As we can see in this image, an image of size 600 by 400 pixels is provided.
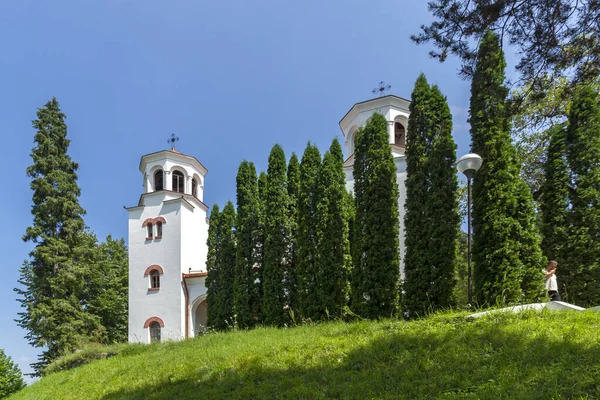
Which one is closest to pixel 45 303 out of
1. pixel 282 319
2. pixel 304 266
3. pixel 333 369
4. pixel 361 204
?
pixel 282 319

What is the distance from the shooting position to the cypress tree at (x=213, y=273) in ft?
49.9

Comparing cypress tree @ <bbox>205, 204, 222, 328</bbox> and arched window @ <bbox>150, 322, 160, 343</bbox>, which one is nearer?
cypress tree @ <bbox>205, 204, 222, 328</bbox>

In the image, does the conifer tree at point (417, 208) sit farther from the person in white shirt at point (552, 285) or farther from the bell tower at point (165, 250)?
the bell tower at point (165, 250)

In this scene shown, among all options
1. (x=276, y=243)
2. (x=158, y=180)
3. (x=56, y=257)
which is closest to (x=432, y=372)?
(x=276, y=243)

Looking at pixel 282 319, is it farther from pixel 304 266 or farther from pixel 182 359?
pixel 182 359

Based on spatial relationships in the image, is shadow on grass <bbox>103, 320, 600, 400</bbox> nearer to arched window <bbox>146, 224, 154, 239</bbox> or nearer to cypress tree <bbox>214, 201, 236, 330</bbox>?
cypress tree <bbox>214, 201, 236, 330</bbox>

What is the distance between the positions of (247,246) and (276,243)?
1.95 m

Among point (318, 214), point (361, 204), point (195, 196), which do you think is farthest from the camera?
point (195, 196)

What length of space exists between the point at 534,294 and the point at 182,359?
24.5 ft

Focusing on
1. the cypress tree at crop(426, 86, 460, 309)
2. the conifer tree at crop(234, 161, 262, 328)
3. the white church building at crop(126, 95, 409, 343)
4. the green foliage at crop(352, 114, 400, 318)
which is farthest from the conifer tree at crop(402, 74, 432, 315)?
the white church building at crop(126, 95, 409, 343)

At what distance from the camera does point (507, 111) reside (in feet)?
18.5

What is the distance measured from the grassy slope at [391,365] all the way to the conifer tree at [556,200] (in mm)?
4951

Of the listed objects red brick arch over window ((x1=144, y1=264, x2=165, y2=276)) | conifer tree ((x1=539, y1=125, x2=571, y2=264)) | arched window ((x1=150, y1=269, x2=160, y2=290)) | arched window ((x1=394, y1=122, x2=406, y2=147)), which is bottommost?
arched window ((x1=150, y1=269, x2=160, y2=290))

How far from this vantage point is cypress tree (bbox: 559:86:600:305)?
9.42 m
